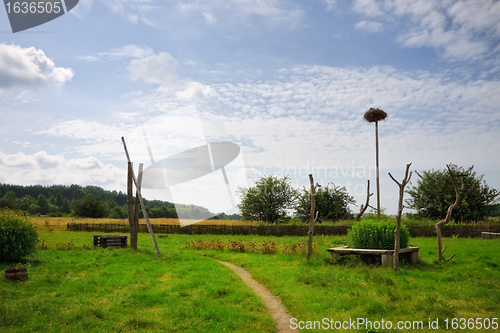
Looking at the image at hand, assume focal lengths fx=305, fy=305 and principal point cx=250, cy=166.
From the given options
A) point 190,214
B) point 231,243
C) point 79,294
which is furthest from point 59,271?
point 190,214

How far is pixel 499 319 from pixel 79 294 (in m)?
9.27

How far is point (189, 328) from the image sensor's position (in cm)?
579

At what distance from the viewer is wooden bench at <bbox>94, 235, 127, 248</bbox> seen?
55.3 feet

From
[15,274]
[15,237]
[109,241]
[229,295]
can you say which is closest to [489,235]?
[229,295]

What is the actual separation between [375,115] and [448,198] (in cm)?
1704

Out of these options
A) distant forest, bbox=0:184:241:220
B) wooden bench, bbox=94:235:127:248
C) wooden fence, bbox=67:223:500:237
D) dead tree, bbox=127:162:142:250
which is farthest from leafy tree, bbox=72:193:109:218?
dead tree, bbox=127:162:142:250

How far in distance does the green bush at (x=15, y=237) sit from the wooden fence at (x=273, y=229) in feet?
54.8

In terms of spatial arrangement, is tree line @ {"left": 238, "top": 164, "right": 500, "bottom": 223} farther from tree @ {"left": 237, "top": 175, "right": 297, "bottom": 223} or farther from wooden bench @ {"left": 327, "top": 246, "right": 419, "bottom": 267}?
wooden bench @ {"left": 327, "top": 246, "right": 419, "bottom": 267}

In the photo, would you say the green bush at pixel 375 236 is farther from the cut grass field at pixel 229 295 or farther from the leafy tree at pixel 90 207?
the leafy tree at pixel 90 207

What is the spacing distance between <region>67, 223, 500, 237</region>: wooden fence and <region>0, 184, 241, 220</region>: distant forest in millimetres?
1951

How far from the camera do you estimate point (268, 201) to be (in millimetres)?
36562

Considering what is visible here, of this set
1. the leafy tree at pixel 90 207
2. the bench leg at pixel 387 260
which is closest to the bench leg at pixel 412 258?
the bench leg at pixel 387 260

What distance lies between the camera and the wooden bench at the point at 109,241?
1684 cm

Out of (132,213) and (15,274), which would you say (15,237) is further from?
(132,213)
